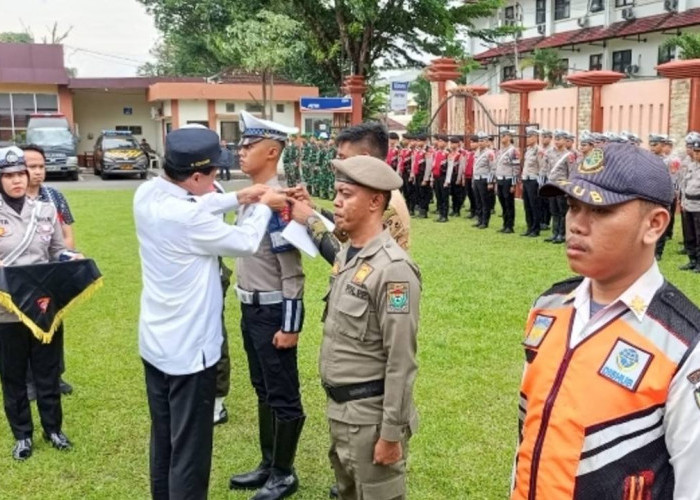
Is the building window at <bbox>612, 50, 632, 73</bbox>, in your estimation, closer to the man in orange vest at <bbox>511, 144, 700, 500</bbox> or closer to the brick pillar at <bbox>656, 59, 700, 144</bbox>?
the brick pillar at <bbox>656, 59, 700, 144</bbox>

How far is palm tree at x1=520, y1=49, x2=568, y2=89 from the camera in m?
29.3

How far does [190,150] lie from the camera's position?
9.48ft

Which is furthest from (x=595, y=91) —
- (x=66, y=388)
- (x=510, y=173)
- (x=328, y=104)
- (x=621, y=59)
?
(x=621, y=59)

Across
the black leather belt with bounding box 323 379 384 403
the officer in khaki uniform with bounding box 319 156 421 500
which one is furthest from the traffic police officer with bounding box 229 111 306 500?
the black leather belt with bounding box 323 379 384 403

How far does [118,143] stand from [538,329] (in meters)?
26.3

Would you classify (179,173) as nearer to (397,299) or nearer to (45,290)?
(397,299)

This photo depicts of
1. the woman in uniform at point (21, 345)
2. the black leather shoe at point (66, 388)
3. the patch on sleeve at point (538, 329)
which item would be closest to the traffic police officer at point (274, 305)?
the woman in uniform at point (21, 345)

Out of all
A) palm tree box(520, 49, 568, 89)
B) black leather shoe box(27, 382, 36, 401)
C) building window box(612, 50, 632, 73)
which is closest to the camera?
black leather shoe box(27, 382, 36, 401)

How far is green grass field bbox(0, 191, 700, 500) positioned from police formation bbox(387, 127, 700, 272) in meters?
1.40

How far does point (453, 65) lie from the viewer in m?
18.7

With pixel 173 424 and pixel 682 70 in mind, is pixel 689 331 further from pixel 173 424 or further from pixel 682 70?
pixel 682 70

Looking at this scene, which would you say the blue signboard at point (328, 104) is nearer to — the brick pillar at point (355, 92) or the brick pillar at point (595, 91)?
the brick pillar at point (355, 92)

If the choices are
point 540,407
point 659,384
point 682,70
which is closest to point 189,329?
point 540,407

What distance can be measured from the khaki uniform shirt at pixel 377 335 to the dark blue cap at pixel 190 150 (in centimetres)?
73
